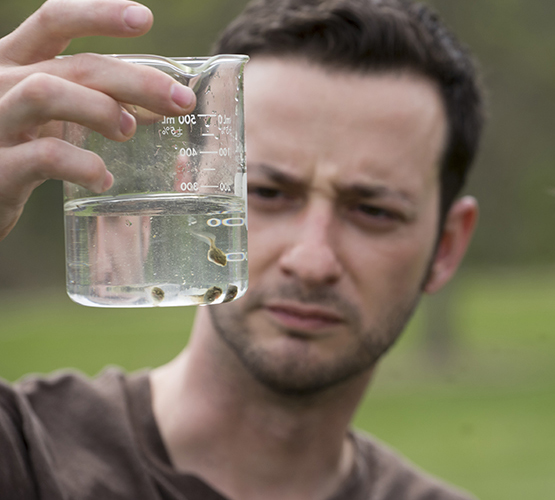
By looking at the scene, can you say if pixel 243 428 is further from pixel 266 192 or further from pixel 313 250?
pixel 266 192

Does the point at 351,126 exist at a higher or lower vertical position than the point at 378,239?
higher

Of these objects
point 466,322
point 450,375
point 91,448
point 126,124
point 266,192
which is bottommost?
point 466,322

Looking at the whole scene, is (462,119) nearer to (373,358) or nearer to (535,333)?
(373,358)

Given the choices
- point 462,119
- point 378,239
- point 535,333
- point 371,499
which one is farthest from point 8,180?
point 535,333

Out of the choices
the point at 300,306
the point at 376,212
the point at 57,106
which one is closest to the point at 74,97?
the point at 57,106

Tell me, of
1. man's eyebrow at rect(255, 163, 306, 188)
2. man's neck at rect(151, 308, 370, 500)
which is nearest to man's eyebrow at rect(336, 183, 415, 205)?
man's eyebrow at rect(255, 163, 306, 188)

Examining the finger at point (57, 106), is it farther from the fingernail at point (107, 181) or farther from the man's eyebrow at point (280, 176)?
the man's eyebrow at point (280, 176)
